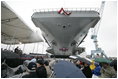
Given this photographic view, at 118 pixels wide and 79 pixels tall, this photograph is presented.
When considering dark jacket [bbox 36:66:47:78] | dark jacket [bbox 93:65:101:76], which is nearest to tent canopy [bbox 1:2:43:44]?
dark jacket [bbox 36:66:47:78]

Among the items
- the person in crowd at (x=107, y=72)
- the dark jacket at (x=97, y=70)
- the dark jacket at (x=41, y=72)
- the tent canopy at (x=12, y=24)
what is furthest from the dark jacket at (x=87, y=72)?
the tent canopy at (x=12, y=24)

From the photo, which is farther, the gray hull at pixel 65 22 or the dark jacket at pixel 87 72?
the gray hull at pixel 65 22

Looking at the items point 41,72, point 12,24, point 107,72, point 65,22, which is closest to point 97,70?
point 107,72

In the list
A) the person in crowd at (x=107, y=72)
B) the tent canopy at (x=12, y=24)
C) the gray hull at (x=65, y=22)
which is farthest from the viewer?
the gray hull at (x=65, y=22)

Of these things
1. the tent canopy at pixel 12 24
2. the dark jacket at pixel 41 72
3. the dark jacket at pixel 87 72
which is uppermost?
the tent canopy at pixel 12 24

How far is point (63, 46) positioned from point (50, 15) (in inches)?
208

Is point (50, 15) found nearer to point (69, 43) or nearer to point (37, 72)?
point (69, 43)

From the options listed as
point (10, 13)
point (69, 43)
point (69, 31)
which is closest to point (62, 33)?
point (69, 31)

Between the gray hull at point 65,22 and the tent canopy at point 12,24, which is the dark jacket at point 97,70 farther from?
the gray hull at point 65,22

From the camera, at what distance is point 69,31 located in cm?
1396

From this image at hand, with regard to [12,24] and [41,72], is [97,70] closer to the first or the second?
[41,72]

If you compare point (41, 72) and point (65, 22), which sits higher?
point (65, 22)

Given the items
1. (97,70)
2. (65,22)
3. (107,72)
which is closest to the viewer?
(107,72)

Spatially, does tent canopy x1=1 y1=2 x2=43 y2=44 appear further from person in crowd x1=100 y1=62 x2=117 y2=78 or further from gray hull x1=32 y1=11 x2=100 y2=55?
person in crowd x1=100 y1=62 x2=117 y2=78
